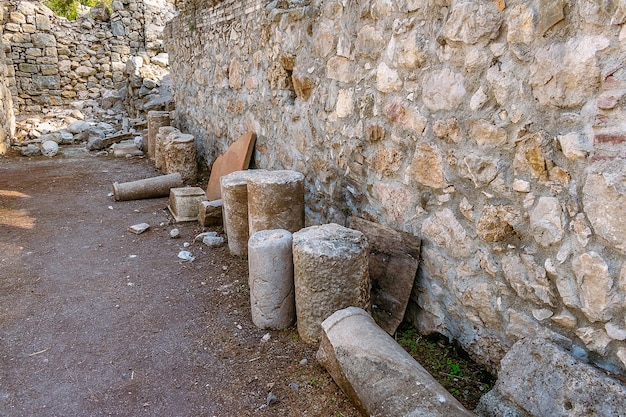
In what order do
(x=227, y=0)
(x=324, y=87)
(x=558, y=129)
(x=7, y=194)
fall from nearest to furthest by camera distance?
1. (x=558, y=129)
2. (x=324, y=87)
3. (x=227, y=0)
4. (x=7, y=194)

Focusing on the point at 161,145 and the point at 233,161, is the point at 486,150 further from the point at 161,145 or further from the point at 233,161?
the point at 161,145

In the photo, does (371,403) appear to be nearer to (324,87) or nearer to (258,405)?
(258,405)

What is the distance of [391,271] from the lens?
326 cm

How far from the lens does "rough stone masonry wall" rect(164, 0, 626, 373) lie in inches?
79.0

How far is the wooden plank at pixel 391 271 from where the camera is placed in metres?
3.16

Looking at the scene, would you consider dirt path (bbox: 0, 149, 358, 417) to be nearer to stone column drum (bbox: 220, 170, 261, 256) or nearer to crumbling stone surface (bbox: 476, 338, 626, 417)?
stone column drum (bbox: 220, 170, 261, 256)

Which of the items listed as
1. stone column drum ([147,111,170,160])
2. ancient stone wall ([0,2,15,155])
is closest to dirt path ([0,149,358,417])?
stone column drum ([147,111,170,160])

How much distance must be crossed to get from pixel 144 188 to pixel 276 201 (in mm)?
3281

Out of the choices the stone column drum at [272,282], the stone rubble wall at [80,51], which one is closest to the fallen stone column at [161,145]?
the stone column drum at [272,282]

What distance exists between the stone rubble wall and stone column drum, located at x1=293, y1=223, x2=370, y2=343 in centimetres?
1156

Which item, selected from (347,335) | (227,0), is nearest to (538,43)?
(347,335)

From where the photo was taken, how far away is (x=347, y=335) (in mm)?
2689

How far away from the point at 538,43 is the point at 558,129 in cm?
41

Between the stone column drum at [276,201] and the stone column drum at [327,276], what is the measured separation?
109 centimetres
